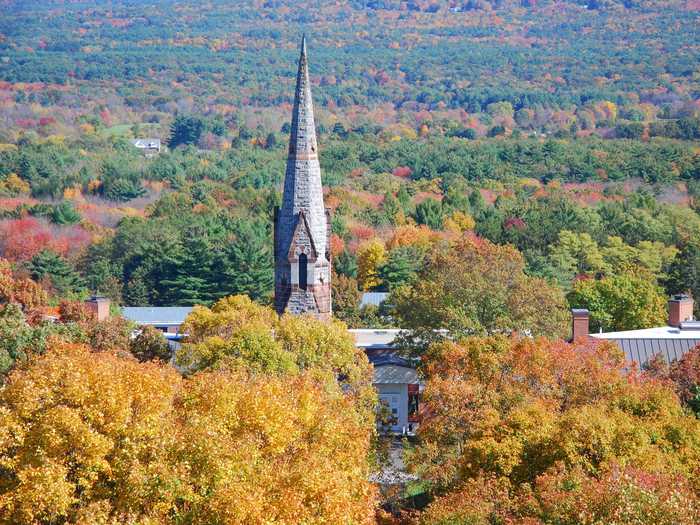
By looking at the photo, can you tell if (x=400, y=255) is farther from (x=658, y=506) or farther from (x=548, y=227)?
(x=658, y=506)

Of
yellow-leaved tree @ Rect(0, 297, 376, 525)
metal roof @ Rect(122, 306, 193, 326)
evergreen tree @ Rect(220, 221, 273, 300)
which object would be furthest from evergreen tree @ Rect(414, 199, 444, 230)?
yellow-leaved tree @ Rect(0, 297, 376, 525)

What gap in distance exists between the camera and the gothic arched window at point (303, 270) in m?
39.0

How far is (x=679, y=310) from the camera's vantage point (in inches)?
2125

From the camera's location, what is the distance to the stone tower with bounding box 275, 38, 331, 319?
39.0 metres

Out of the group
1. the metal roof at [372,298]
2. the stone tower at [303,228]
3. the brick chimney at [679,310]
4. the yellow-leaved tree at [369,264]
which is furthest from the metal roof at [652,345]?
the yellow-leaved tree at [369,264]

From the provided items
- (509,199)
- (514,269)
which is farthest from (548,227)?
(514,269)

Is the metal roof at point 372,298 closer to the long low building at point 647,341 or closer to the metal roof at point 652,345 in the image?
the long low building at point 647,341

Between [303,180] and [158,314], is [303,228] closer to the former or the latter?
[303,180]

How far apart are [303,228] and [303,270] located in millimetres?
1151

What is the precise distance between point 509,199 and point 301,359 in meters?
82.1

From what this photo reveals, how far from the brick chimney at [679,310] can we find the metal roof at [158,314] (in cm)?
2538

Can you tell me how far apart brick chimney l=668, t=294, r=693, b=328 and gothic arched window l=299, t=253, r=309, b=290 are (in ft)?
62.4

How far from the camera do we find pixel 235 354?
129ft

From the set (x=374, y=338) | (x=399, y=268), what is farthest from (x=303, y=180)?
(x=399, y=268)
